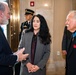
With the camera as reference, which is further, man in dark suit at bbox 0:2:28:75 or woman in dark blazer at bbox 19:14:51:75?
woman in dark blazer at bbox 19:14:51:75

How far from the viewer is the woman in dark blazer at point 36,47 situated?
8.71 ft

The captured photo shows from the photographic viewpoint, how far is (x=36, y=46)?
2686 millimetres

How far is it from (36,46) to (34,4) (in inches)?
111

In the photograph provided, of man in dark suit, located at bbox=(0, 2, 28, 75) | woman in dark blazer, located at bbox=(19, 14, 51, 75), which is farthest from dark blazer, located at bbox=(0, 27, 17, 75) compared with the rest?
woman in dark blazer, located at bbox=(19, 14, 51, 75)

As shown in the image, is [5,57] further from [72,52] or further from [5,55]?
[72,52]

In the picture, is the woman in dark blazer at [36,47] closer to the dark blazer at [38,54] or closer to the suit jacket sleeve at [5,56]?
the dark blazer at [38,54]

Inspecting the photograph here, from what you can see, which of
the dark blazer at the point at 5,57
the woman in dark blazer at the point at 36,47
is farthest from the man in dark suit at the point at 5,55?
the woman in dark blazer at the point at 36,47

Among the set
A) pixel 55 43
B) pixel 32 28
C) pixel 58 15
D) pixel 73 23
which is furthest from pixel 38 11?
pixel 73 23

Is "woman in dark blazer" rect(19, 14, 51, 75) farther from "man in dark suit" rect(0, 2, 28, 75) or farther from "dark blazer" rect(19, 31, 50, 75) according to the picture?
"man in dark suit" rect(0, 2, 28, 75)

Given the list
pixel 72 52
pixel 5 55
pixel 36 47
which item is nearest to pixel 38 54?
pixel 36 47

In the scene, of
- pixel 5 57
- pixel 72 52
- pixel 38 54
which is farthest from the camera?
pixel 38 54

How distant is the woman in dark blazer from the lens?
2654 mm

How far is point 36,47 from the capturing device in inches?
106

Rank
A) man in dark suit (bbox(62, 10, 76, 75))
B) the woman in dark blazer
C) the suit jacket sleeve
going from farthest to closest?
the woman in dark blazer < man in dark suit (bbox(62, 10, 76, 75)) < the suit jacket sleeve
